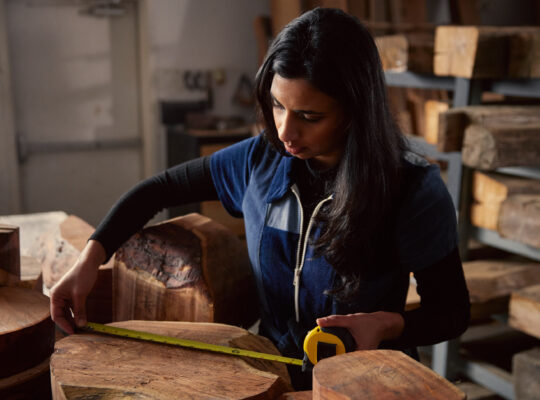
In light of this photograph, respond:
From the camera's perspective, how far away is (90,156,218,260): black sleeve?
1.70 meters

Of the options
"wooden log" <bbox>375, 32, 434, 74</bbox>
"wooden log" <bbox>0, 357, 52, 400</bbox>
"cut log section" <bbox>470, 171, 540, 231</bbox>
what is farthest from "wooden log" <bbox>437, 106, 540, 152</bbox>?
"wooden log" <bbox>0, 357, 52, 400</bbox>

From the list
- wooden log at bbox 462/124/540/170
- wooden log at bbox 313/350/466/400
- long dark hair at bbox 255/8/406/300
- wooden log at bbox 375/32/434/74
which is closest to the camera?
wooden log at bbox 313/350/466/400

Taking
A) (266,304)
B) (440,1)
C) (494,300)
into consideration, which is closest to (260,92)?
(266,304)

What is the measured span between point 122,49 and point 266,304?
4443 millimetres

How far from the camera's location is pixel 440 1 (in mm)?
5887

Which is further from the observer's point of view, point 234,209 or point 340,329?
point 234,209

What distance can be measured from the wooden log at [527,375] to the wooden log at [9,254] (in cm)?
234

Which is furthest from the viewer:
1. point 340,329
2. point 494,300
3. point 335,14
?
point 494,300

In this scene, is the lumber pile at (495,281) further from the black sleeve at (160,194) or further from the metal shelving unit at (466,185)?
the black sleeve at (160,194)

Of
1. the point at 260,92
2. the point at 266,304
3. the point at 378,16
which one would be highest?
the point at 378,16

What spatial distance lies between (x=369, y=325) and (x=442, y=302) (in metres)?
0.32

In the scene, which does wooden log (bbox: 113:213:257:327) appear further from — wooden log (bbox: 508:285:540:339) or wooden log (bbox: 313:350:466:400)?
wooden log (bbox: 508:285:540:339)

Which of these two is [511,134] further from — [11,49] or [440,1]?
[11,49]

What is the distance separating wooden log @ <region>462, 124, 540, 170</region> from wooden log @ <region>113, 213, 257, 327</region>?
1.34 m
